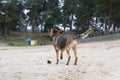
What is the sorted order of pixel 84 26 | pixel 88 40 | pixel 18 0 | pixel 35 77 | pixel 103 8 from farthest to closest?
pixel 18 0, pixel 84 26, pixel 103 8, pixel 88 40, pixel 35 77

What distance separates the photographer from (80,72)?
11.1 metres

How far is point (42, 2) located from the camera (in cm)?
7719

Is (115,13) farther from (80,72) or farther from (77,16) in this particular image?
(80,72)

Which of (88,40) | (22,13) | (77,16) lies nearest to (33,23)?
(22,13)

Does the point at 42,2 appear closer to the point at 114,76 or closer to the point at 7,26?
the point at 7,26

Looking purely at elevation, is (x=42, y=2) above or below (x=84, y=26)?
above

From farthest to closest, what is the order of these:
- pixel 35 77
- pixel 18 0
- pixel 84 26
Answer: pixel 18 0 → pixel 84 26 → pixel 35 77

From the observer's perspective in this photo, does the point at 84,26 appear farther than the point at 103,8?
Yes

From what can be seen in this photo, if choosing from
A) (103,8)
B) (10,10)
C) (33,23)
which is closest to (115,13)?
(103,8)

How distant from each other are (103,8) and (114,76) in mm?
37324

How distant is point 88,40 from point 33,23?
35236 millimetres

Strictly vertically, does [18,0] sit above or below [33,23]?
above

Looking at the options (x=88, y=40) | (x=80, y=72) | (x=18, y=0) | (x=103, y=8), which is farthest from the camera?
(x=18, y=0)

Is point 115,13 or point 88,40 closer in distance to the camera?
point 88,40
